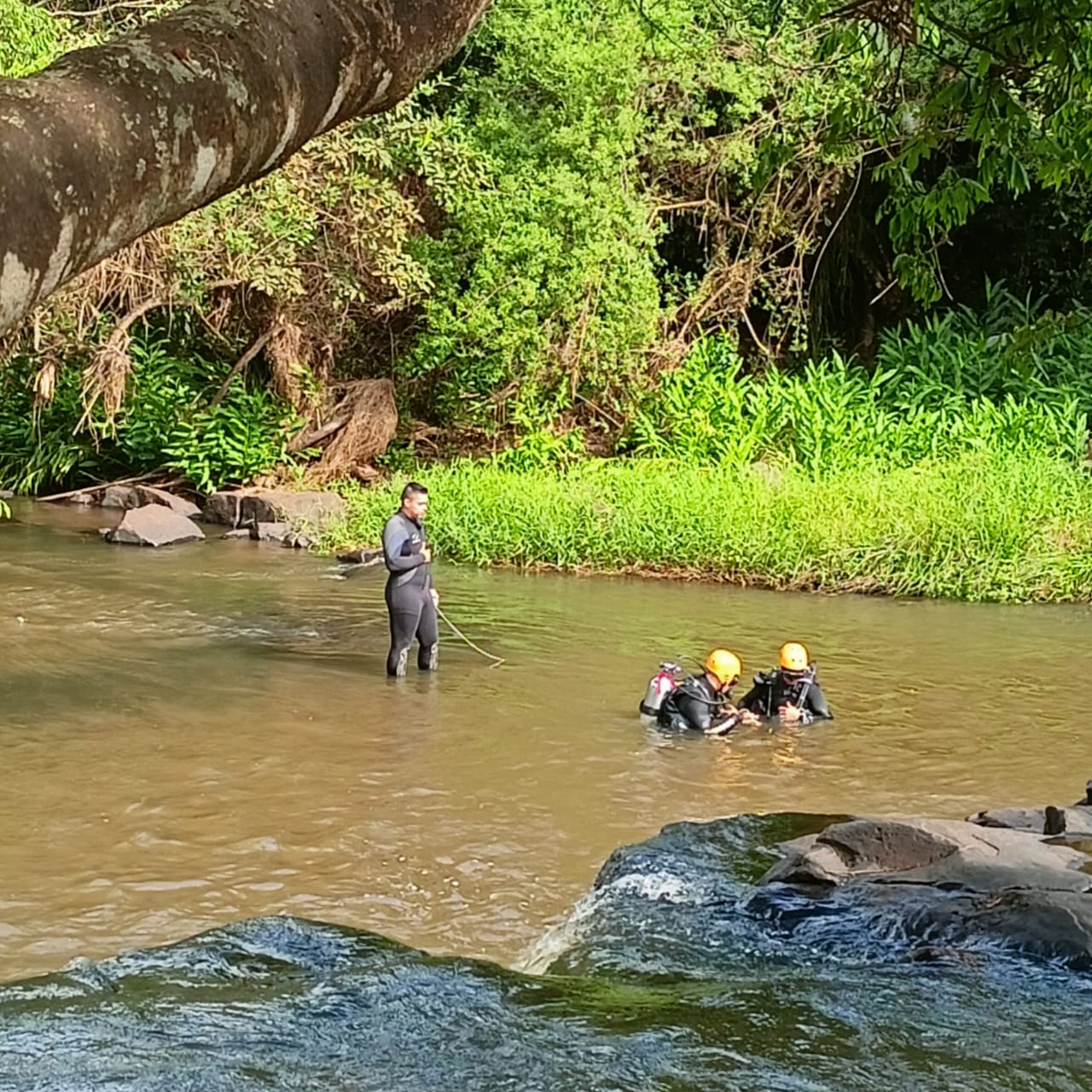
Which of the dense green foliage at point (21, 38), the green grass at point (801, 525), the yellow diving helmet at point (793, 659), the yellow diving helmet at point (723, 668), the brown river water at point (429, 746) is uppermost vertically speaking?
the dense green foliage at point (21, 38)

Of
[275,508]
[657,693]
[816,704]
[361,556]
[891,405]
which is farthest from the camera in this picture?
[891,405]

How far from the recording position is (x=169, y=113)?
1.41 m

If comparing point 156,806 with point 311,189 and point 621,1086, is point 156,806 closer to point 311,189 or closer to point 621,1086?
point 621,1086

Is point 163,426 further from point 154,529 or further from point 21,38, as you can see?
point 21,38

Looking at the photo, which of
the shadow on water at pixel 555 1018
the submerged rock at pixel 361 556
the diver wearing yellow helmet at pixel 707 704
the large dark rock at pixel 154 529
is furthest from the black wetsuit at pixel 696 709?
the large dark rock at pixel 154 529

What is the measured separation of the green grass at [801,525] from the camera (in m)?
14.8

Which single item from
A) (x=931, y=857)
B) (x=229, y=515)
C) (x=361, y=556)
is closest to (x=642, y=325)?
(x=361, y=556)

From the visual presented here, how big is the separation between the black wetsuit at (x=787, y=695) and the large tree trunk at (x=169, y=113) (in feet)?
26.6

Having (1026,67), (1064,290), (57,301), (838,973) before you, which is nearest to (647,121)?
(1064,290)

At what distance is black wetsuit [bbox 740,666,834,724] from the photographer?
9.57 metres

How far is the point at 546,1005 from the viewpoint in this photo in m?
3.44

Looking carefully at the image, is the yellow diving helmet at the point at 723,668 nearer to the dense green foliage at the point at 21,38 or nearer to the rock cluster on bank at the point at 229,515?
the dense green foliage at the point at 21,38

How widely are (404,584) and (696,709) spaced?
2716 millimetres

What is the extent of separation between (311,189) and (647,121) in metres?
5.00
